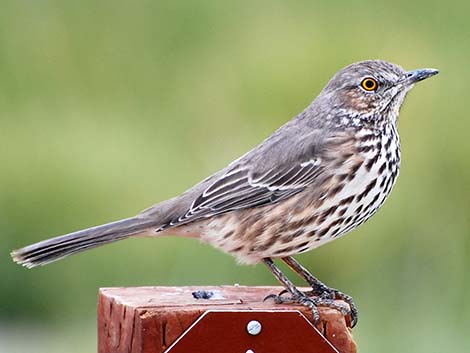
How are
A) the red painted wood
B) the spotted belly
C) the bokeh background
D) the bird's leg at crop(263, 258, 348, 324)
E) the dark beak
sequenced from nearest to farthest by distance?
the red painted wood
the bird's leg at crop(263, 258, 348, 324)
the spotted belly
the dark beak
the bokeh background

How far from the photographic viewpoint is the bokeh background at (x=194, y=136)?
35.3 feet

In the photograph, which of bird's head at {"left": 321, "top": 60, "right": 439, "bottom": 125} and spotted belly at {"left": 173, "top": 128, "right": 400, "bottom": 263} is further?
bird's head at {"left": 321, "top": 60, "right": 439, "bottom": 125}

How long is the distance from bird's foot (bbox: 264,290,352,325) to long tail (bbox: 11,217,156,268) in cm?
101

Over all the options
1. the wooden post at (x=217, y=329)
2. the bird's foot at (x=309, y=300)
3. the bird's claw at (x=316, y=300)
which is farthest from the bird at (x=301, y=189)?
the wooden post at (x=217, y=329)

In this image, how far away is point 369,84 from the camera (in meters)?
7.42

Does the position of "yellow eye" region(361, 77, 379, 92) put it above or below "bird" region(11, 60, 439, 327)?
above

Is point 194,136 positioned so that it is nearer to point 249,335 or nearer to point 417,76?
point 417,76

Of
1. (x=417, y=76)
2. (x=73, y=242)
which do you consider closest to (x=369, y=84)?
(x=417, y=76)

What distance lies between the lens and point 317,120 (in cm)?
748

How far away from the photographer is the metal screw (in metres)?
5.55

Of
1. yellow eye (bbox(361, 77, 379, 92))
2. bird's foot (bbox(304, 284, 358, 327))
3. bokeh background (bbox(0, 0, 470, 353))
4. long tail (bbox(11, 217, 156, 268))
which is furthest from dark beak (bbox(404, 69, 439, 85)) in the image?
bokeh background (bbox(0, 0, 470, 353))

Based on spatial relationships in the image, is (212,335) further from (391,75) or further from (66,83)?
(66,83)

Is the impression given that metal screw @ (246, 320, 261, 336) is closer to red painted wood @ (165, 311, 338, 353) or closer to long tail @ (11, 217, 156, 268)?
red painted wood @ (165, 311, 338, 353)

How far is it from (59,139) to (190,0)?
255 cm
